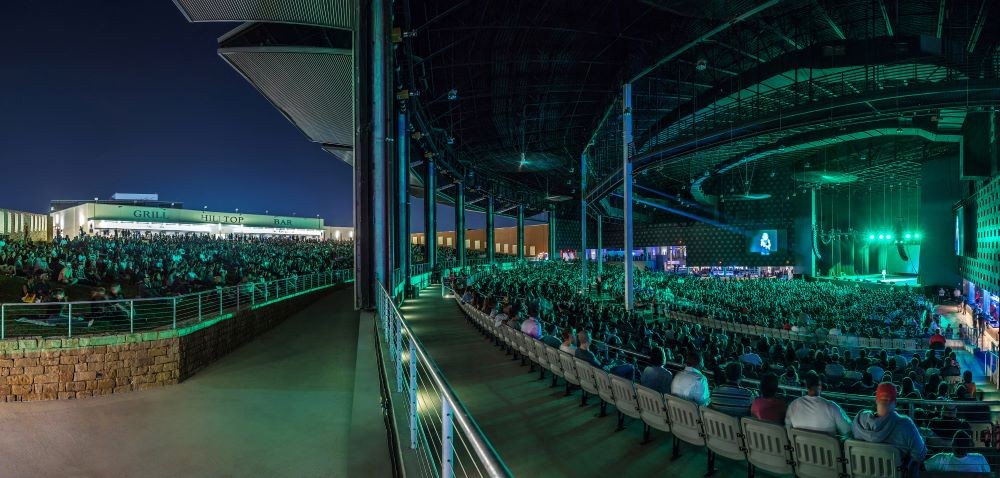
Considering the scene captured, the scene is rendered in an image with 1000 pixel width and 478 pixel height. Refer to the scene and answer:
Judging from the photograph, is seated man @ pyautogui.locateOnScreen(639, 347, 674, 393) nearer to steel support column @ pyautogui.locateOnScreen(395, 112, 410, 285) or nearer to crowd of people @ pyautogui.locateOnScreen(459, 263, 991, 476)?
crowd of people @ pyautogui.locateOnScreen(459, 263, 991, 476)

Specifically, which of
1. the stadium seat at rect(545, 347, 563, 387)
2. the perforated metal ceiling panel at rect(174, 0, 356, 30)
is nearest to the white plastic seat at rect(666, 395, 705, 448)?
the stadium seat at rect(545, 347, 563, 387)

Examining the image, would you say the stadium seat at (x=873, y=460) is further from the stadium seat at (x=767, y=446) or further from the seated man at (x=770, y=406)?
the seated man at (x=770, y=406)

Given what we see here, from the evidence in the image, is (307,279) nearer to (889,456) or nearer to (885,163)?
(889,456)

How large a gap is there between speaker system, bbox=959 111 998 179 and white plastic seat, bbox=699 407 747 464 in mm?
20593

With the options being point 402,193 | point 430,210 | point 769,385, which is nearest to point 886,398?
point 769,385

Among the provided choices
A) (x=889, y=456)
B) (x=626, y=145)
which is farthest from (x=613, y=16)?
(x=889, y=456)

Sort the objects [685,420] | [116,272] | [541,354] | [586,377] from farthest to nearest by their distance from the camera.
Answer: [116,272] → [541,354] → [586,377] → [685,420]

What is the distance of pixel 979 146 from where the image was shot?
19406 millimetres

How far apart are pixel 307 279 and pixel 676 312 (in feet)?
48.0

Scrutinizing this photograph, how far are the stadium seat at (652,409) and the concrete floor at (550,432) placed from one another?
270 millimetres

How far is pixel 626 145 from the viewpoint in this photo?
20391 mm

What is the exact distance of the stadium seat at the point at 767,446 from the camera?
4410 millimetres

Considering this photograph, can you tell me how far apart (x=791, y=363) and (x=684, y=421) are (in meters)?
5.55

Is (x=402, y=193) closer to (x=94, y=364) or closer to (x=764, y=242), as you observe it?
(x=94, y=364)
